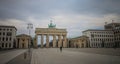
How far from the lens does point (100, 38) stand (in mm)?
114562

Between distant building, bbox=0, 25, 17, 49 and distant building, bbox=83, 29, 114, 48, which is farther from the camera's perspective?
distant building, bbox=83, 29, 114, 48

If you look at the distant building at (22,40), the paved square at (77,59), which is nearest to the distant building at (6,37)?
the distant building at (22,40)

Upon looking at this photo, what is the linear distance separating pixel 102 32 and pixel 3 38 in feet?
246

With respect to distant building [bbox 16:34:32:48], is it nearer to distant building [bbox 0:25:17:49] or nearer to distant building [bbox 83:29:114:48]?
distant building [bbox 0:25:17:49]

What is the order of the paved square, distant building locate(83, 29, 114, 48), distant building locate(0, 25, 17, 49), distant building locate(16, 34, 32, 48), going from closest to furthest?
the paved square, distant building locate(0, 25, 17, 49), distant building locate(16, 34, 32, 48), distant building locate(83, 29, 114, 48)

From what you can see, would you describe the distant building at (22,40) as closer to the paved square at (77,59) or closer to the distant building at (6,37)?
the distant building at (6,37)

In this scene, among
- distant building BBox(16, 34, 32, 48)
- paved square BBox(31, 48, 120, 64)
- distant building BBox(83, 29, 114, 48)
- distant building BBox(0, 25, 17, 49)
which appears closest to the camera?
paved square BBox(31, 48, 120, 64)

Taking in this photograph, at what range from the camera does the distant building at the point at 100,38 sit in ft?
370

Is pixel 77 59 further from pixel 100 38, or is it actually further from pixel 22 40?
pixel 100 38

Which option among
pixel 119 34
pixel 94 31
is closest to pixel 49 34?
pixel 94 31

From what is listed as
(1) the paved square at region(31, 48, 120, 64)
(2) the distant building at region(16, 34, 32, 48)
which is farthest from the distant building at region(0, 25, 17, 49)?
(1) the paved square at region(31, 48, 120, 64)

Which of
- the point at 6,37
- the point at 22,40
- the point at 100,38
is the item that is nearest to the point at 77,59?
the point at 6,37

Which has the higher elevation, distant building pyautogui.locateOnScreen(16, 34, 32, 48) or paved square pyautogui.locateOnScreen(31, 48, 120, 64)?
paved square pyautogui.locateOnScreen(31, 48, 120, 64)

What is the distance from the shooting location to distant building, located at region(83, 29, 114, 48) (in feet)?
370
